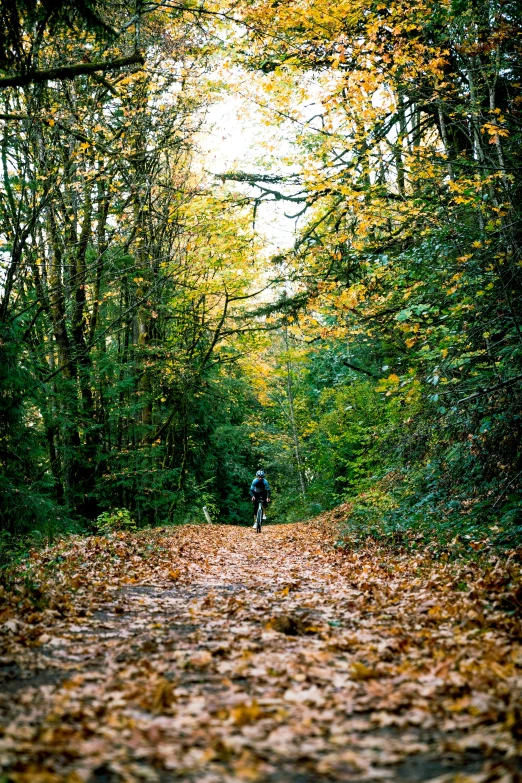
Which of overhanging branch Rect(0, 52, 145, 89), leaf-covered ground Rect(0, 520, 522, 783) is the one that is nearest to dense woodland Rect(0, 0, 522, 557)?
overhanging branch Rect(0, 52, 145, 89)

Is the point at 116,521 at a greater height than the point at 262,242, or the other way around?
the point at 262,242

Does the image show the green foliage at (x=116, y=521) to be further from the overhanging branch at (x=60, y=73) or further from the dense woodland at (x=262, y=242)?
the overhanging branch at (x=60, y=73)

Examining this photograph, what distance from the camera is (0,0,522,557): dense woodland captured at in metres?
9.04

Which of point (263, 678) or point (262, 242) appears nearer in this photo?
point (263, 678)

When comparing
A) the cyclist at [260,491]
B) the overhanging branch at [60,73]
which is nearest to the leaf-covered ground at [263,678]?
the overhanging branch at [60,73]

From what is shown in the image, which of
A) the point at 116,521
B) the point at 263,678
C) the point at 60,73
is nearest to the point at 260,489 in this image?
the point at 116,521

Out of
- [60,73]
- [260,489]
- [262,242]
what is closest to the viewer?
[60,73]

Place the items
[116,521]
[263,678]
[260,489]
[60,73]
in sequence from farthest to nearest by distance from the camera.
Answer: [260,489], [116,521], [60,73], [263,678]

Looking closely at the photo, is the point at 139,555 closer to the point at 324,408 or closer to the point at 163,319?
the point at 163,319

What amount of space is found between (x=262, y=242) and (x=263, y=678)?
→ 15.8 meters

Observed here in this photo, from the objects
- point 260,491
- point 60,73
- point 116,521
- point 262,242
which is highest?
point 262,242

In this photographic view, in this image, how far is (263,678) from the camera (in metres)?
3.86

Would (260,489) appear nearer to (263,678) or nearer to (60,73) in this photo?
(60,73)

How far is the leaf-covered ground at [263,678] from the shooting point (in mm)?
2643
